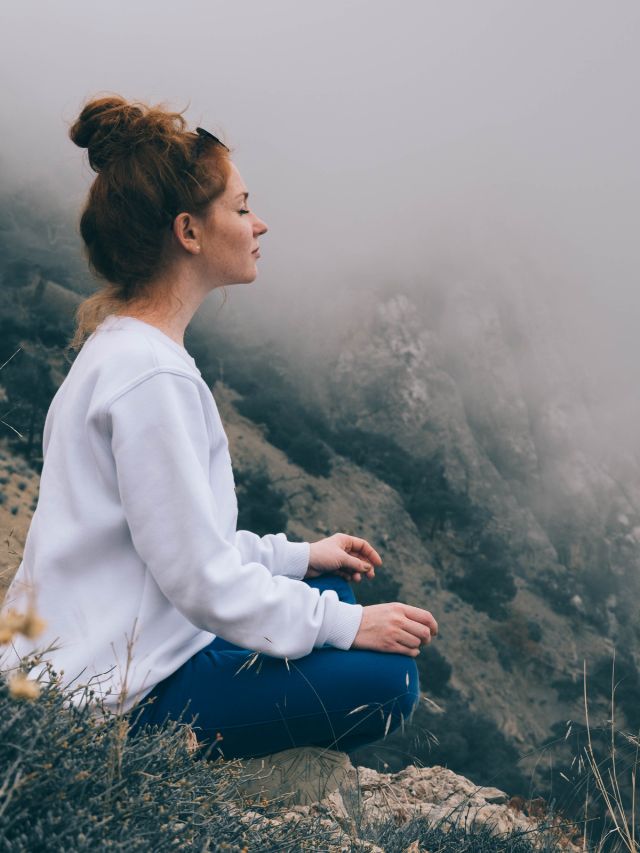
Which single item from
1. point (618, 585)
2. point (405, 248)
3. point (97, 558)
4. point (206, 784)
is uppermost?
point (97, 558)

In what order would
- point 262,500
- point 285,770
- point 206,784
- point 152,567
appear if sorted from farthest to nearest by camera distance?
point 262,500, point 285,770, point 152,567, point 206,784

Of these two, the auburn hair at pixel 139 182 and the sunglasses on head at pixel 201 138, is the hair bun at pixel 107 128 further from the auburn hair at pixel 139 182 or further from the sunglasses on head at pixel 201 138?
the sunglasses on head at pixel 201 138

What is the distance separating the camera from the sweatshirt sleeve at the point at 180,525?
1.69 m

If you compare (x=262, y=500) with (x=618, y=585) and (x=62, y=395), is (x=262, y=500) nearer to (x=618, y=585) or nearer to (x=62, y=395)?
(x=618, y=585)

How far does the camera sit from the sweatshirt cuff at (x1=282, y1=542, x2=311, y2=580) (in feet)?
8.06

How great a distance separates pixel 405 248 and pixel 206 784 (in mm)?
61841

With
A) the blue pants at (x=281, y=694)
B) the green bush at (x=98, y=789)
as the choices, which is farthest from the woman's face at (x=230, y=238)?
the green bush at (x=98, y=789)

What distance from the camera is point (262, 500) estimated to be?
1244 inches

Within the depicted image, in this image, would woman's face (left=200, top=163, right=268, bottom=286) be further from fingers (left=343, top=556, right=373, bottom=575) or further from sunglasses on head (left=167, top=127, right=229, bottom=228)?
fingers (left=343, top=556, right=373, bottom=575)

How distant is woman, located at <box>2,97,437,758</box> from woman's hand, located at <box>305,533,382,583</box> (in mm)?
444

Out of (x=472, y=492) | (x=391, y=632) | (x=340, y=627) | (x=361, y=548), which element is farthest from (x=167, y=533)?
(x=472, y=492)

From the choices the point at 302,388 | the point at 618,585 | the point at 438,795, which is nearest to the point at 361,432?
the point at 302,388

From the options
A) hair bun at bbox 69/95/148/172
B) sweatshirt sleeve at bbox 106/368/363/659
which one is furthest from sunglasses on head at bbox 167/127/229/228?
sweatshirt sleeve at bbox 106/368/363/659

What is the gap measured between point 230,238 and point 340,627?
3.57 ft
